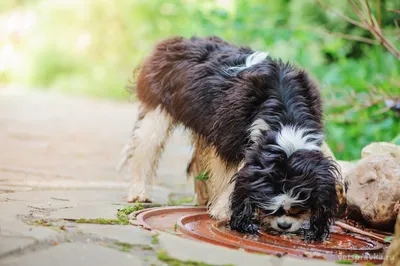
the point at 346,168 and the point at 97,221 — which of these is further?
the point at 346,168

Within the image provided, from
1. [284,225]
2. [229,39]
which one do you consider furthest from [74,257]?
[229,39]

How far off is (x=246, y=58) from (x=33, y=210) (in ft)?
6.77

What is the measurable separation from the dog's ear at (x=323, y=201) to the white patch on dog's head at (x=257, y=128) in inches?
19.1

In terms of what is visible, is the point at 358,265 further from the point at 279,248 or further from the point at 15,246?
the point at 15,246

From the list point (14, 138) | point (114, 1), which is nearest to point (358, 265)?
point (14, 138)

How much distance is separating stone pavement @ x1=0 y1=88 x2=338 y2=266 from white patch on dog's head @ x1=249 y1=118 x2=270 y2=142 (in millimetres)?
1081

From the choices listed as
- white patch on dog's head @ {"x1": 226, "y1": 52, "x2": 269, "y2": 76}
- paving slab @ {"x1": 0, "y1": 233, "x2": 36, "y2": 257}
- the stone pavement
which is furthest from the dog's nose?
paving slab @ {"x1": 0, "y1": 233, "x2": 36, "y2": 257}

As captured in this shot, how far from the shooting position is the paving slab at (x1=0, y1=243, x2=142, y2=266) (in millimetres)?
2932

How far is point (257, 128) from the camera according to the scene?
4359 millimetres

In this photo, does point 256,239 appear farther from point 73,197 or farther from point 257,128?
point 73,197

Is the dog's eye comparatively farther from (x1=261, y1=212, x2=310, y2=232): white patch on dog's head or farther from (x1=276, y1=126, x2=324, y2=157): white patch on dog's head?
(x1=276, y1=126, x2=324, y2=157): white patch on dog's head

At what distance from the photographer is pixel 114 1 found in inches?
816

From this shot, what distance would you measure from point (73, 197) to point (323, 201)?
196 centimetres

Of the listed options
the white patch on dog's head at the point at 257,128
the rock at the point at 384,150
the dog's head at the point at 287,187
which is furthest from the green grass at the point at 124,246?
the rock at the point at 384,150
